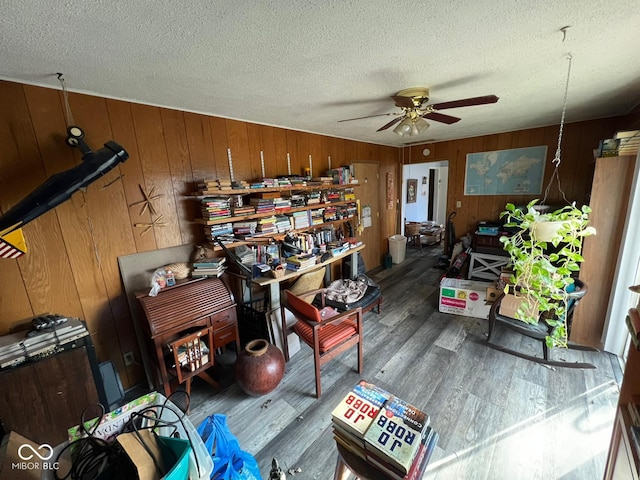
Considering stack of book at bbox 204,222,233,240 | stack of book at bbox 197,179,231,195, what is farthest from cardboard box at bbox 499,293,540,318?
stack of book at bbox 197,179,231,195

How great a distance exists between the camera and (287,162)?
3008 mm

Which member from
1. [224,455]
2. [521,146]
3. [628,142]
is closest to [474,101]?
[628,142]

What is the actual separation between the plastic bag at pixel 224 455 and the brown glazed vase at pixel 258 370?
0.50m

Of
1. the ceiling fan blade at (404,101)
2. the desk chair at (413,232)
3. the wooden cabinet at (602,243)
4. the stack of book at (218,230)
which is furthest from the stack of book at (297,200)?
the desk chair at (413,232)

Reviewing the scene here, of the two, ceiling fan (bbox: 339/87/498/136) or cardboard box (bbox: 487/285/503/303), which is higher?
ceiling fan (bbox: 339/87/498/136)

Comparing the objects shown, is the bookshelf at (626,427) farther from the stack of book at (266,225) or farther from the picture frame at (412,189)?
the picture frame at (412,189)

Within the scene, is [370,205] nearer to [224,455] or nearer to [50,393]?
[224,455]

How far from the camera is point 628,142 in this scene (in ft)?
6.63

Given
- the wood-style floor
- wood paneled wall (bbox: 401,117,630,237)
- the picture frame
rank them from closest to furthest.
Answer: the wood-style floor, wood paneled wall (bbox: 401,117,630,237), the picture frame

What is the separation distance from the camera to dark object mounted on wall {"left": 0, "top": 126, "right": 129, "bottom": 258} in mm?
1303

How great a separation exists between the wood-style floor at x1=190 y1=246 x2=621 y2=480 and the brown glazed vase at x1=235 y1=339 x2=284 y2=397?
144 millimetres

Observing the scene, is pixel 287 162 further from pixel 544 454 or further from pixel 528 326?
pixel 544 454

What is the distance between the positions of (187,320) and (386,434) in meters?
1.57

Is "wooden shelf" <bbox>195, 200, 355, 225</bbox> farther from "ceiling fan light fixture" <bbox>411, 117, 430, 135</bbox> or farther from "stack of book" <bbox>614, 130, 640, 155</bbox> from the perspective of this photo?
"stack of book" <bbox>614, 130, 640, 155</bbox>
